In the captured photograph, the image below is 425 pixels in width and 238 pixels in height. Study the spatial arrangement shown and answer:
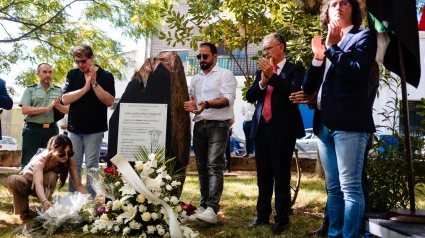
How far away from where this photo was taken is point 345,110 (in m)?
3.86

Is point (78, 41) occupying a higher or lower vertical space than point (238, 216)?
higher

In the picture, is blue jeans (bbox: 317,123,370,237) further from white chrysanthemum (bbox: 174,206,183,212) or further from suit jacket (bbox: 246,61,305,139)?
white chrysanthemum (bbox: 174,206,183,212)

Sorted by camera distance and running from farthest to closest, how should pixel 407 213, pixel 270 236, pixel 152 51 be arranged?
pixel 152 51
pixel 270 236
pixel 407 213

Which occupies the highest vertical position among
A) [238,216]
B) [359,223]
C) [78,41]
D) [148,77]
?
[78,41]

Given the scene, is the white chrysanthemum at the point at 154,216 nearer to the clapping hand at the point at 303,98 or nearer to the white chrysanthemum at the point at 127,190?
the white chrysanthemum at the point at 127,190

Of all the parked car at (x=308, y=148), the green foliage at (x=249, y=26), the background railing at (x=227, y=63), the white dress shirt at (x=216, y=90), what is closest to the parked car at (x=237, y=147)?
the parked car at (x=308, y=148)

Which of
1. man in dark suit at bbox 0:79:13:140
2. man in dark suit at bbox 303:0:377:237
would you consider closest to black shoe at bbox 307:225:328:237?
man in dark suit at bbox 303:0:377:237

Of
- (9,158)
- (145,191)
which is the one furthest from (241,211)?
(9,158)

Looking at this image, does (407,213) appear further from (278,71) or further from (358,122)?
(278,71)

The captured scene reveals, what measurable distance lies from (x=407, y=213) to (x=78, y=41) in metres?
10.5

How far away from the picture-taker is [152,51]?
2509 centimetres

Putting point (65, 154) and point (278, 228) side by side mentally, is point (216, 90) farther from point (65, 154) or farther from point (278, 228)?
point (65, 154)

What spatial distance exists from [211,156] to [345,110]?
6.49 feet

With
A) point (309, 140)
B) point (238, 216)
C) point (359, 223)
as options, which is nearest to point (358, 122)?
point (359, 223)
